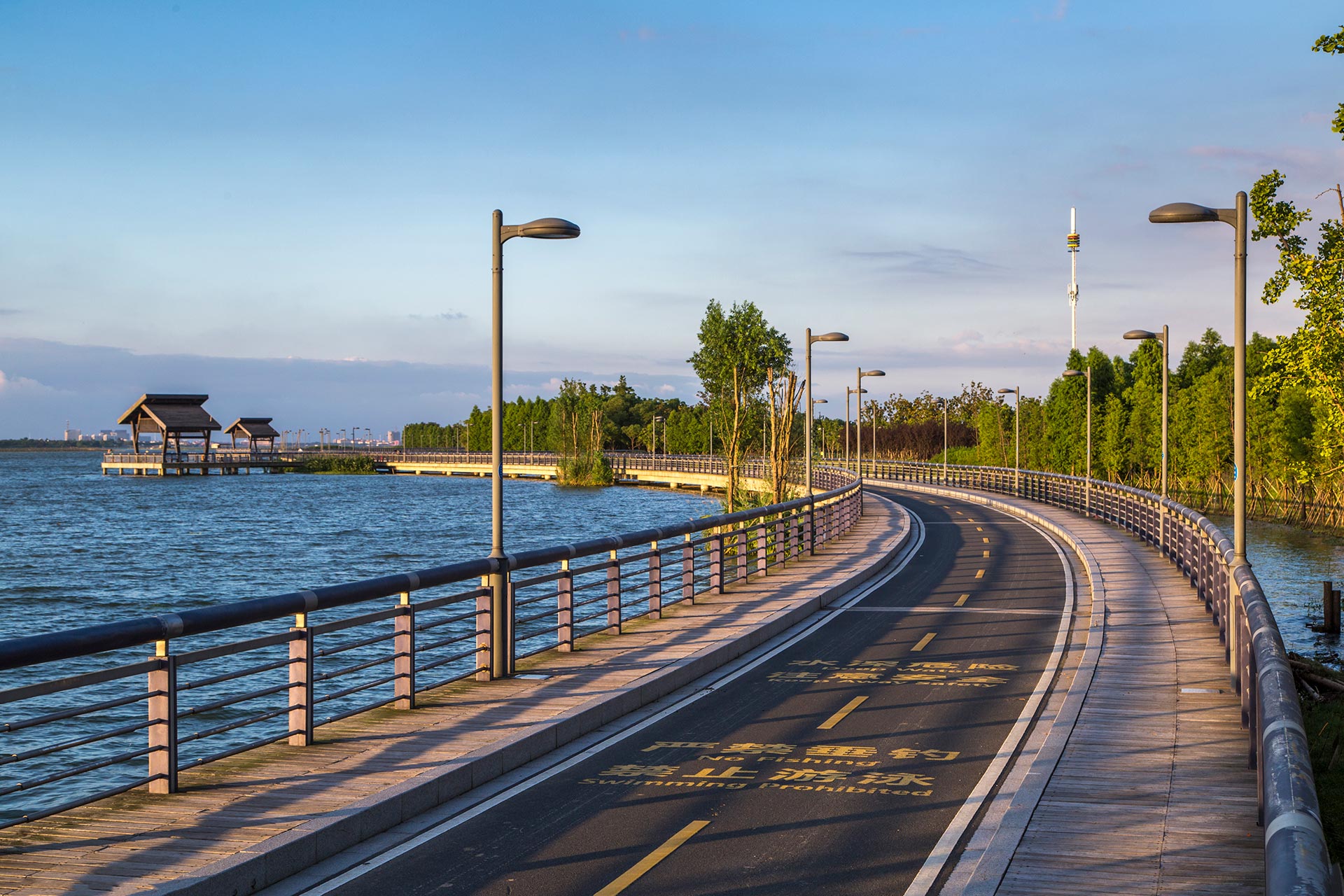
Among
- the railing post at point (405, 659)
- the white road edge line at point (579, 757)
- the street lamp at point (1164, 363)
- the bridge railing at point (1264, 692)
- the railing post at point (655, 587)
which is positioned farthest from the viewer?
the street lamp at point (1164, 363)

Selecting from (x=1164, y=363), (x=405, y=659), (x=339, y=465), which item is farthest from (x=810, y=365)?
(x=339, y=465)

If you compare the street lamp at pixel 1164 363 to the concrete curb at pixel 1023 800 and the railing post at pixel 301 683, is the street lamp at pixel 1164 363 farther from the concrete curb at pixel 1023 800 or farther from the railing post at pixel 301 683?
the railing post at pixel 301 683

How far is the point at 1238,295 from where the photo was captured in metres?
15.7

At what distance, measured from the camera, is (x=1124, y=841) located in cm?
807

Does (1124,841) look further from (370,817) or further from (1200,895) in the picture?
(370,817)

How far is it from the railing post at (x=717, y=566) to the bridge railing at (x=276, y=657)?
0.04m

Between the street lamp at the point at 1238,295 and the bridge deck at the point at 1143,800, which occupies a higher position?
the street lamp at the point at 1238,295

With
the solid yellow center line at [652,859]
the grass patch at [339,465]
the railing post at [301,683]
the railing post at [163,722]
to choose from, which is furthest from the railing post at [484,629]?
the grass patch at [339,465]

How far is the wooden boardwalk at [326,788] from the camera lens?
6.97m

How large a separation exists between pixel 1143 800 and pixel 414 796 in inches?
210

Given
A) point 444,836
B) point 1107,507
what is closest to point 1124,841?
point 444,836

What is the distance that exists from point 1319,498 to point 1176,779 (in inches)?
2017

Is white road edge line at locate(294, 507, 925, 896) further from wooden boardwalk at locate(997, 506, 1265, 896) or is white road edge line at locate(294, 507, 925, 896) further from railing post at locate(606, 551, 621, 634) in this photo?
wooden boardwalk at locate(997, 506, 1265, 896)

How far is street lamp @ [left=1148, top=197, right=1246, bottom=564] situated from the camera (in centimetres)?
1552
